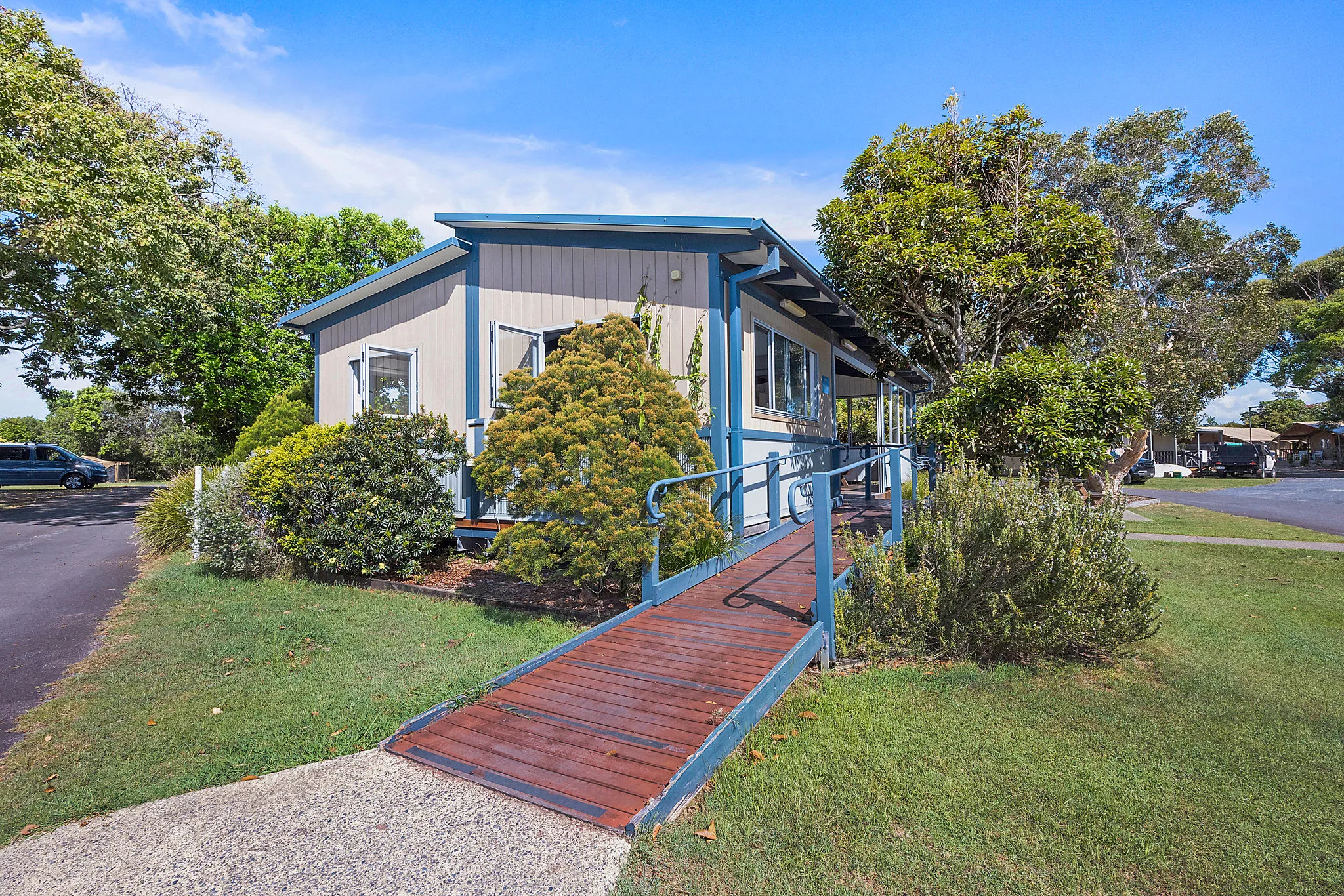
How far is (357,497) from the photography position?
788 cm

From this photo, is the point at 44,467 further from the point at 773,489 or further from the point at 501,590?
the point at 773,489

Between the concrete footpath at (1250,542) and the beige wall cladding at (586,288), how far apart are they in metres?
7.57

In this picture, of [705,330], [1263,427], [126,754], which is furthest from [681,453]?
[1263,427]

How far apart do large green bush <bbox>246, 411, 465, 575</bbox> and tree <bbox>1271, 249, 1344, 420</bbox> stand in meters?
42.6

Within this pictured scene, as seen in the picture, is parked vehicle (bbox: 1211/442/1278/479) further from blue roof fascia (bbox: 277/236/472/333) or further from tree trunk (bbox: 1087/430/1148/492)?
blue roof fascia (bbox: 277/236/472/333)

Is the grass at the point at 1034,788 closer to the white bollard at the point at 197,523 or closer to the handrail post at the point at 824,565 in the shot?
the handrail post at the point at 824,565

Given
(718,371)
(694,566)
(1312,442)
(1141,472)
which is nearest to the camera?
(694,566)

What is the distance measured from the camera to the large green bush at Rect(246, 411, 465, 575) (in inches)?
310

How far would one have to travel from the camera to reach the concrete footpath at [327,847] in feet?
8.65

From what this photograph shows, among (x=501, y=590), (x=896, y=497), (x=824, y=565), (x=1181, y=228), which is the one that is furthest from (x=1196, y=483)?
Answer: (x=501, y=590)

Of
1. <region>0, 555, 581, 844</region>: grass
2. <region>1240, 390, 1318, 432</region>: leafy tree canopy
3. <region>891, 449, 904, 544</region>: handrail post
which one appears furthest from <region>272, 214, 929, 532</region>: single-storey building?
<region>1240, 390, 1318, 432</region>: leafy tree canopy

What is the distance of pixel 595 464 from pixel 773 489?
347 cm

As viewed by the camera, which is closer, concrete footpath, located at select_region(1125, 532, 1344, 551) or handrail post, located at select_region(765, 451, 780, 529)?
handrail post, located at select_region(765, 451, 780, 529)

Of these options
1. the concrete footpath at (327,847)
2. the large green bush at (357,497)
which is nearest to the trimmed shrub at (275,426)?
the large green bush at (357,497)
